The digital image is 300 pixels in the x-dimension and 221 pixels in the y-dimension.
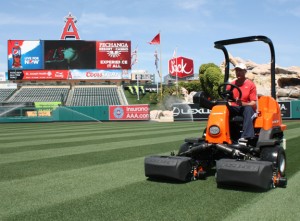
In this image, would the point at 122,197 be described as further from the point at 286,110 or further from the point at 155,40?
the point at 155,40

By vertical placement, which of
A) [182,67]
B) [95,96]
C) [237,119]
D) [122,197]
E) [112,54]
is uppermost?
[182,67]

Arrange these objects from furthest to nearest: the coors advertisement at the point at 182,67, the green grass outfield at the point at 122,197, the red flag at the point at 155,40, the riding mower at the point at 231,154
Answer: the coors advertisement at the point at 182,67 → the red flag at the point at 155,40 → the riding mower at the point at 231,154 → the green grass outfield at the point at 122,197

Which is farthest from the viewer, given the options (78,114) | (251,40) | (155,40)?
(155,40)

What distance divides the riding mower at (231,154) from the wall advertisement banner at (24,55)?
51.7m

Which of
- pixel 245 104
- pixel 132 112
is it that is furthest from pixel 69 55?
pixel 245 104

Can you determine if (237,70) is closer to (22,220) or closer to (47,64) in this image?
(22,220)

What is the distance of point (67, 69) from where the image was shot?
55.6 m

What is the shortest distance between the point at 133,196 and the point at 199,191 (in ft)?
2.86

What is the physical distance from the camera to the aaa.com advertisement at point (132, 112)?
3559cm

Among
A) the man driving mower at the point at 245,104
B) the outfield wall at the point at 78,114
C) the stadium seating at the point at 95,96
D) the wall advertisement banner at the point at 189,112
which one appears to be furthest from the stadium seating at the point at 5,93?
the man driving mower at the point at 245,104

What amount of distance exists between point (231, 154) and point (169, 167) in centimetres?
90

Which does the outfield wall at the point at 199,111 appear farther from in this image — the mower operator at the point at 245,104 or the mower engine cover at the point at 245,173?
the mower engine cover at the point at 245,173

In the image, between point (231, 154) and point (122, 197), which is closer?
point (122, 197)

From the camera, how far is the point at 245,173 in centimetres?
463
